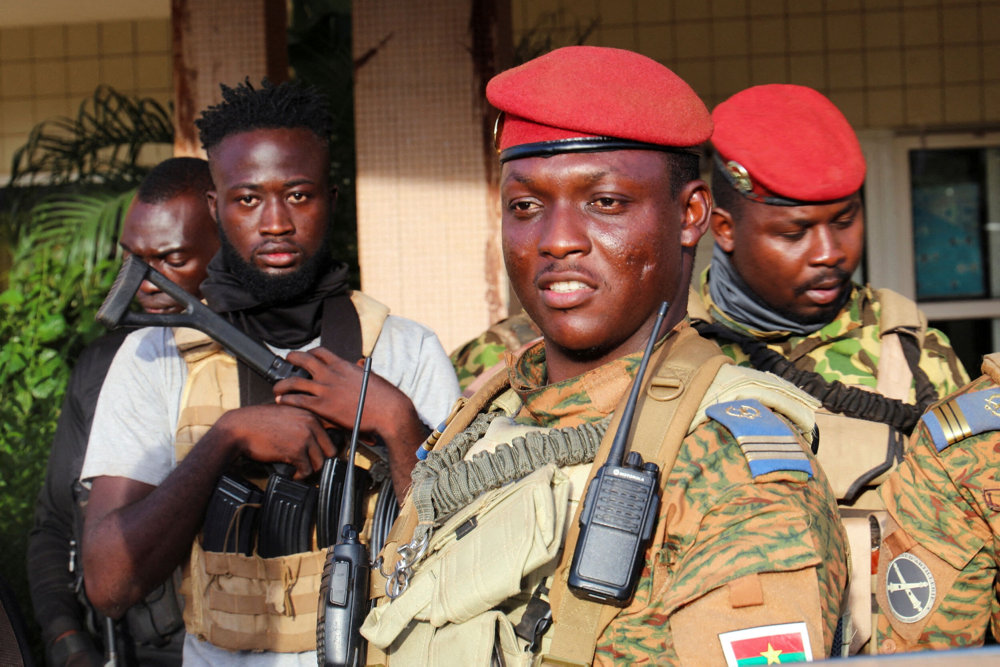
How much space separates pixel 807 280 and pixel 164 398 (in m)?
1.46

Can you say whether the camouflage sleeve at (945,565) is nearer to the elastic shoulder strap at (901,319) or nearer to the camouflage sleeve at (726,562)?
the camouflage sleeve at (726,562)

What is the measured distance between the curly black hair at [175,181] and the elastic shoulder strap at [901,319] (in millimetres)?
1807

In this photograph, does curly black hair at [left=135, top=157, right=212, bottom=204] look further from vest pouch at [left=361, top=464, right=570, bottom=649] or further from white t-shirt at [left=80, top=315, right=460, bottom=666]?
vest pouch at [left=361, top=464, right=570, bottom=649]

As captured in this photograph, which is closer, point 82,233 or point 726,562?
point 726,562

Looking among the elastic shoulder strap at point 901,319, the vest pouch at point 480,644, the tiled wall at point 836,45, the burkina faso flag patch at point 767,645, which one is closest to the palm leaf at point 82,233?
the tiled wall at point 836,45

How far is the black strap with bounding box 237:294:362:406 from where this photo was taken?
2305mm

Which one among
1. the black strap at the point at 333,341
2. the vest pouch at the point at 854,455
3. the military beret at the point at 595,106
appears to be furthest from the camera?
the black strap at the point at 333,341

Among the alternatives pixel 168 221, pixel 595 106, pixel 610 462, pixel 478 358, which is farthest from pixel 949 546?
pixel 168 221

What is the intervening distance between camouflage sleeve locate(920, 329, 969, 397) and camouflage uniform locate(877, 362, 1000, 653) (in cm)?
62

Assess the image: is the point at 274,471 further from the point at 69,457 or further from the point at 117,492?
the point at 69,457

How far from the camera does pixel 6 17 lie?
5785 mm

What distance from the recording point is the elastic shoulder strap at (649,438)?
126cm

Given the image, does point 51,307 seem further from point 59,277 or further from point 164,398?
point 164,398

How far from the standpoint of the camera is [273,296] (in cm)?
238
